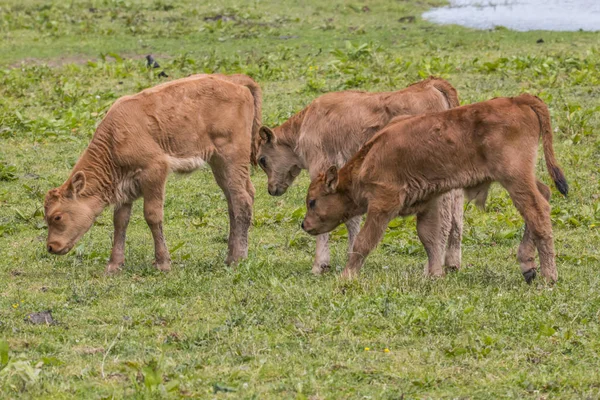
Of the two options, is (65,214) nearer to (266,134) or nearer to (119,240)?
(119,240)

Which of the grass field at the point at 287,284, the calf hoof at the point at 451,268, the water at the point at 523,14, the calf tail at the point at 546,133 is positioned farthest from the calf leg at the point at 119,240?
the water at the point at 523,14

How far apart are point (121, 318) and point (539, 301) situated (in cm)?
321

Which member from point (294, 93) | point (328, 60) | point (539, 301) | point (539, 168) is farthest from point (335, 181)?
point (328, 60)

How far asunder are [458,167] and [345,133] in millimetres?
2054

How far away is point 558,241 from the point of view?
11250 mm

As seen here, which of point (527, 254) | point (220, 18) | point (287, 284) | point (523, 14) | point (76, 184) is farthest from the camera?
point (523, 14)

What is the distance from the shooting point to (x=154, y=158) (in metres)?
10.2

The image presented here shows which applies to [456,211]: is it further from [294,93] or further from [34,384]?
[294,93]

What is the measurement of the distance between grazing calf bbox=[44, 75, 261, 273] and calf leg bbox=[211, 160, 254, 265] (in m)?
0.01

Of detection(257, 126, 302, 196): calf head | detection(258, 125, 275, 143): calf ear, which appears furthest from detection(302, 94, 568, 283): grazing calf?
detection(257, 126, 302, 196): calf head

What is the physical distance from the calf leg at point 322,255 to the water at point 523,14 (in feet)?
53.9

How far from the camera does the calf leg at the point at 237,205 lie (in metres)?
10.8

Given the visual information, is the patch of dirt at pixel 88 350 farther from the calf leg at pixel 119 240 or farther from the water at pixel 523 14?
the water at pixel 523 14

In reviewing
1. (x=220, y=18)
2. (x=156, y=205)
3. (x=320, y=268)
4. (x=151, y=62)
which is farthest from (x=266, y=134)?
(x=220, y=18)
